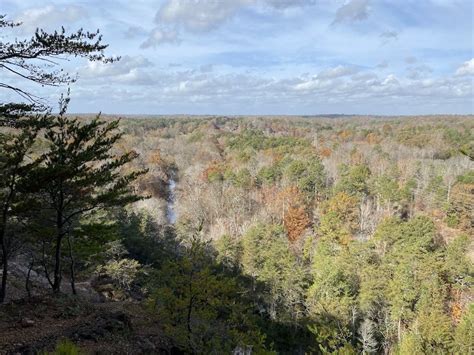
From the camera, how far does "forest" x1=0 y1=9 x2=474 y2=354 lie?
34.2ft

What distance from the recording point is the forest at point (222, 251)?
34.2 ft

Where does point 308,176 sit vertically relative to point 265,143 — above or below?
below

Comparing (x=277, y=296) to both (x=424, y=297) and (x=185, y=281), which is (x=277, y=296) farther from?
(x=185, y=281)

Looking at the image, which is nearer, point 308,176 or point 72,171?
point 72,171

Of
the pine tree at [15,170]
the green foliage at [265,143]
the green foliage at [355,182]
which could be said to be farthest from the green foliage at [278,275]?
the green foliage at [265,143]

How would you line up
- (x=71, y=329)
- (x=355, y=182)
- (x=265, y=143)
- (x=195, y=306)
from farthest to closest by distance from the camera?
(x=265, y=143), (x=355, y=182), (x=195, y=306), (x=71, y=329)

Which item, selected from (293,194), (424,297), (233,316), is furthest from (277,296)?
(293,194)

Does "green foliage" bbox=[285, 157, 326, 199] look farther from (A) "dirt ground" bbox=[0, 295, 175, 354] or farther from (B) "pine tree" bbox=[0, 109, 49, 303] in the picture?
(B) "pine tree" bbox=[0, 109, 49, 303]

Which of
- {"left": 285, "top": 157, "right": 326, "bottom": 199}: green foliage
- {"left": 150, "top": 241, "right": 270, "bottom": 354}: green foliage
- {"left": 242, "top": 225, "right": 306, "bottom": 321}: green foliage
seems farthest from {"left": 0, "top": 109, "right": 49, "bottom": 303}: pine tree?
{"left": 285, "top": 157, "right": 326, "bottom": 199}: green foliage

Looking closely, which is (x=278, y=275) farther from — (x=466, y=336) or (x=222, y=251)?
(x=466, y=336)

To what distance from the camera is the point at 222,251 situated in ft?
109

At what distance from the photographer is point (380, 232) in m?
33.7

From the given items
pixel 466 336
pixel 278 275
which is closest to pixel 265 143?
pixel 278 275

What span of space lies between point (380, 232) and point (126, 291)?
64.3 ft
